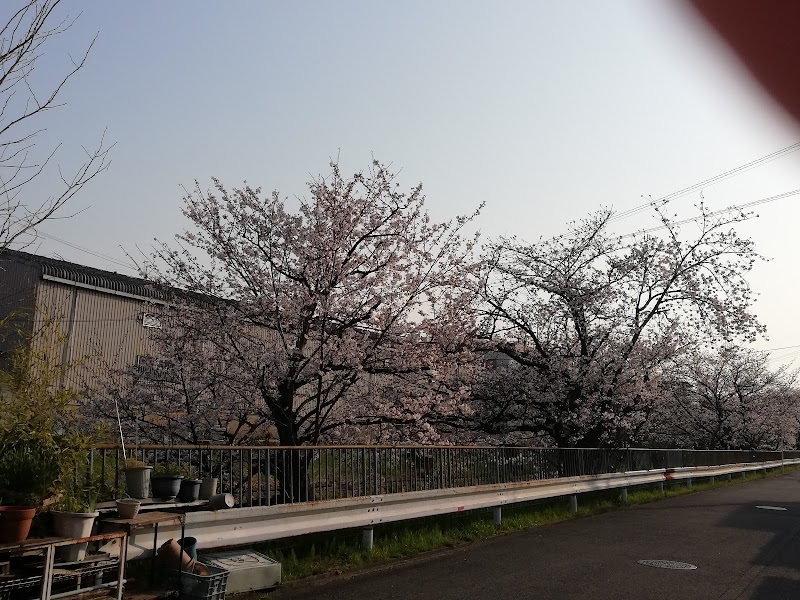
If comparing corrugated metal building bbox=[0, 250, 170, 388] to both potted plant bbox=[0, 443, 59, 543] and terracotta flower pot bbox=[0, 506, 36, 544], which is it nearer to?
potted plant bbox=[0, 443, 59, 543]

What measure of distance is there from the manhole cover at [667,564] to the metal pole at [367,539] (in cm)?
374

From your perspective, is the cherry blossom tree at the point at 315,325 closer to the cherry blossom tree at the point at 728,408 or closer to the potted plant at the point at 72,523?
the potted plant at the point at 72,523

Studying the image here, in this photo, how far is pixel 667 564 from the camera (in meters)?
8.84

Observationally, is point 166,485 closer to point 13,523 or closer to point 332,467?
point 13,523

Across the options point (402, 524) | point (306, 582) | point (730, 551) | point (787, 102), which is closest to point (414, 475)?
point (402, 524)

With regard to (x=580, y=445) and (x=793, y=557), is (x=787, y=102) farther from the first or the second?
(x=580, y=445)

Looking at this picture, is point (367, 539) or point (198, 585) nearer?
point (198, 585)

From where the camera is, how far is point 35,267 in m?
25.7

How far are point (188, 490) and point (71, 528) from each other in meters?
1.50

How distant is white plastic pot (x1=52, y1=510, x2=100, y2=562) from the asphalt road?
2299 mm

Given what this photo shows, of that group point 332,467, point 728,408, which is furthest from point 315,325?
point 728,408

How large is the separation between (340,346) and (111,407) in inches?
182

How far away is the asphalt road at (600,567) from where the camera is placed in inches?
280

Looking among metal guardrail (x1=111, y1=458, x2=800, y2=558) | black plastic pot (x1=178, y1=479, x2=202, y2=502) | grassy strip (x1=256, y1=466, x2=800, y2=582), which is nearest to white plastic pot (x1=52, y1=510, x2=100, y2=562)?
metal guardrail (x1=111, y1=458, x2=800, y2=558)
